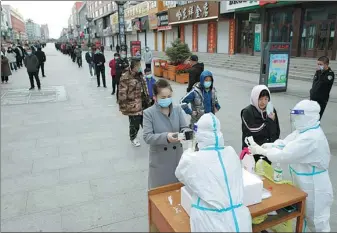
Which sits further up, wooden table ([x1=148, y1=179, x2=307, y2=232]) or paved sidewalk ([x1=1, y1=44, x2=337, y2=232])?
wooden table ([x1=148, y1=179, x2=307, y2=232])

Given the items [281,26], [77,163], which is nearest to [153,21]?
[281,26]

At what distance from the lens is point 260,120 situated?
3234mm

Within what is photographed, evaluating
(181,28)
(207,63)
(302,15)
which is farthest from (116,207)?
(181,28)

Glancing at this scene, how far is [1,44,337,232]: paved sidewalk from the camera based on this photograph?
2.94 metres

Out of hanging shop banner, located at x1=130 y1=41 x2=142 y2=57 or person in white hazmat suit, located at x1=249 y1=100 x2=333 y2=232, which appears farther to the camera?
hanging shop banner, located at x1=130 y1=41 x2=142 y2=57

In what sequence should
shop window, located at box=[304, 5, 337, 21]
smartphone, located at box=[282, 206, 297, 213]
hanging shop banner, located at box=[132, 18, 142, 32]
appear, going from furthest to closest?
1. hanging shop banner, located at box=[132, 18, 142, 32]
2. shop window, located at box=[304, 5, 337, 21]
3. smartphone, located at box=[282, 206, 297, 213]

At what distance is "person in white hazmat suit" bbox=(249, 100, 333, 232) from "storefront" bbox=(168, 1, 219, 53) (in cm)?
2089

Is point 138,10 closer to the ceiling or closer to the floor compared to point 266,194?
closer to the ceiling

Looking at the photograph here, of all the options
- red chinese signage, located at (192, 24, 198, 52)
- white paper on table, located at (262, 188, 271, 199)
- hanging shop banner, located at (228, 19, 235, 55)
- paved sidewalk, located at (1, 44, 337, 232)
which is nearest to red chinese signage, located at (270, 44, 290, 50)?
paved sidewalk, located at (1, 44, 337, 232)

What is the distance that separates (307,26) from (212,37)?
9.35m

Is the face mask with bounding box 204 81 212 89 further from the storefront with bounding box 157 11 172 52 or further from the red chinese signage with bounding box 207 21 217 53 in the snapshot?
the storefront with bounding box 157 11 172 52

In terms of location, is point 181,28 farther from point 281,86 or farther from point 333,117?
point 333,117

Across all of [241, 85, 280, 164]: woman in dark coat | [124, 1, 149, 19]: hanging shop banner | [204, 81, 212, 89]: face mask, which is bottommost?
[241, 85, 280, 164]: woman in dark coat

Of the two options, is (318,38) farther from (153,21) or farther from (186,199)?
(153,21)
